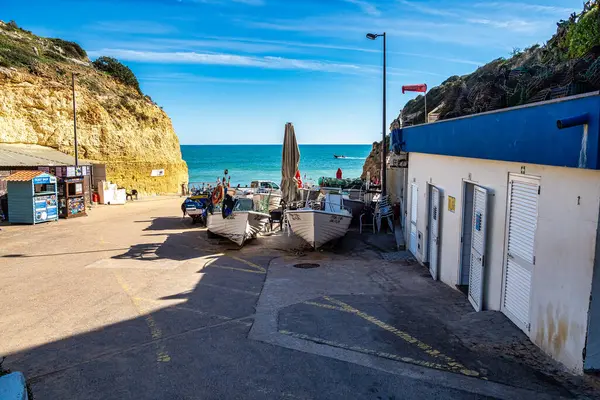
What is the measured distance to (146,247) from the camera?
551 inches

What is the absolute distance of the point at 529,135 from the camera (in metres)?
5.25

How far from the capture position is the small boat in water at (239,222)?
1362 centimetres

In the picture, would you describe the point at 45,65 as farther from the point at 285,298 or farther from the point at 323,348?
the point at 323,348

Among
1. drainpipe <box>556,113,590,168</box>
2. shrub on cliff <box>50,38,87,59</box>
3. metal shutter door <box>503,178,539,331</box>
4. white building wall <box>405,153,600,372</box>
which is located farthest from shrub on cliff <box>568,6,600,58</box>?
shrub on cliff <box>50,38,87,59</box>

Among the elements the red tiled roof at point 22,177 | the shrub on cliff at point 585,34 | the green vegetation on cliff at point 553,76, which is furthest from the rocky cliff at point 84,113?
the shrub on cliff at point 585,34

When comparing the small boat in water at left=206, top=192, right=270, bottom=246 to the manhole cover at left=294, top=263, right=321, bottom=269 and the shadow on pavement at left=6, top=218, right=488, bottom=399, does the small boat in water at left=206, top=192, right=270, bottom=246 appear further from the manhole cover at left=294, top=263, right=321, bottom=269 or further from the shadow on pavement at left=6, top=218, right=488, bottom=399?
the shadow on pavement at left=6, top=218, right=488, bottom=399

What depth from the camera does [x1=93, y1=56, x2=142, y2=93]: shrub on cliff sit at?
49.0 meters

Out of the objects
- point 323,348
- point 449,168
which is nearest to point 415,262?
point 449,168

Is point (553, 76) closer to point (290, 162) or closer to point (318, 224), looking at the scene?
point (318, 224)

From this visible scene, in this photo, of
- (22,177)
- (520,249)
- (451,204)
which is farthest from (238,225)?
(22,177)

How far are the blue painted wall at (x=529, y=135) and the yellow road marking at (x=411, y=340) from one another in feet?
8.62

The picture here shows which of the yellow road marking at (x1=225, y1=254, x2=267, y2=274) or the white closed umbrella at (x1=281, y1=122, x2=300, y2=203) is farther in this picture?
the white closed umbrella at (x1=281, y1=122, x2=300, y2=203)

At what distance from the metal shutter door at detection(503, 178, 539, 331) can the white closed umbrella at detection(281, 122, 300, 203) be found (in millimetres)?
9827

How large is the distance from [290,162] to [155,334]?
9570 mm
